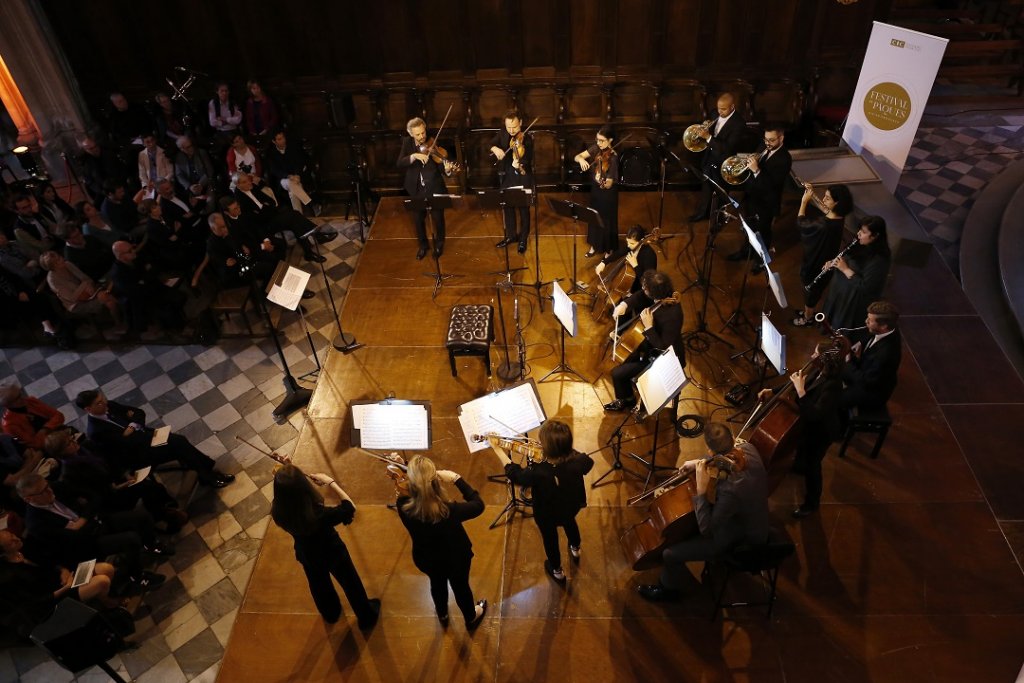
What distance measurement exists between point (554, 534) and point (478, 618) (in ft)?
2.50

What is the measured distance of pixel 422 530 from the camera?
373cm

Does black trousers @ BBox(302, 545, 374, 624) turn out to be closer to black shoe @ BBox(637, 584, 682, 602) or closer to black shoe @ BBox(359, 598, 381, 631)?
black shoe @ BBox(359, 598, 381, 631)

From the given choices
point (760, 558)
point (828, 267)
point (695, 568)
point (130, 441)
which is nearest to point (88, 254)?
point (130, 441)

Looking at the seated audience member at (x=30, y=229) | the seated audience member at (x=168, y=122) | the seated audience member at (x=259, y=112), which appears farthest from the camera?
the seated audience member at (x=168, y=122)

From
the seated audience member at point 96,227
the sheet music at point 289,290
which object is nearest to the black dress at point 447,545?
the sheet music at point 289,290

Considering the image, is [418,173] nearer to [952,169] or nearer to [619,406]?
[619,406]

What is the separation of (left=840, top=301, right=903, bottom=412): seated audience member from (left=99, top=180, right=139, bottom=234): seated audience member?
7404 millimetres

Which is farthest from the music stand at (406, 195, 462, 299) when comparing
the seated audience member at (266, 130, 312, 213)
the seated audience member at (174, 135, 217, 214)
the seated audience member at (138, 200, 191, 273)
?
the seated audience member at (174, 135, 217, 214)

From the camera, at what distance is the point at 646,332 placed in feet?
17.1

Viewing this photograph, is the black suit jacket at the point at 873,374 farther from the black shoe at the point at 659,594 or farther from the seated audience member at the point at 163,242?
the seated audience member at the point at 163,242

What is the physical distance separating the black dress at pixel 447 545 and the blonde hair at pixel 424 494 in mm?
36

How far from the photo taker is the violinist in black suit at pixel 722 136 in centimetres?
725

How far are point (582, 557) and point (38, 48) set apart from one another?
364 inches

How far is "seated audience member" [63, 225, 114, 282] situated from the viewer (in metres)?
7.21
